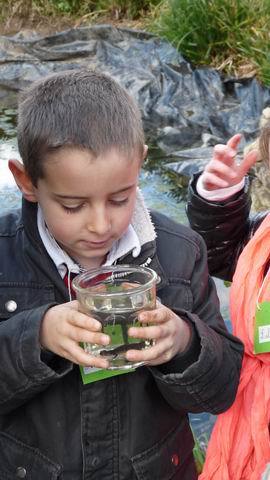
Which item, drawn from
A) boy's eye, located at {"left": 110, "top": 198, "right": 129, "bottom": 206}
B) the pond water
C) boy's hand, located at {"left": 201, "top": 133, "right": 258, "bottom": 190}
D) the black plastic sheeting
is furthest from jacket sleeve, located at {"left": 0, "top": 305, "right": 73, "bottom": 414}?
the black plastic sheeting

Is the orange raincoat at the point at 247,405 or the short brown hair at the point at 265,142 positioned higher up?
the short brown hair at the point at 265,142

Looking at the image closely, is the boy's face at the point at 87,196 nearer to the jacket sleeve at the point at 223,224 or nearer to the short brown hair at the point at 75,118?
the short brown hair at the point at 75,118

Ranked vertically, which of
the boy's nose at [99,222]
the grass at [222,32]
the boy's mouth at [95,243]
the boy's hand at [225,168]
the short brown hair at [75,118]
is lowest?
the grass at [222,32]

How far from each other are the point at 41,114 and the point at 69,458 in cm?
79

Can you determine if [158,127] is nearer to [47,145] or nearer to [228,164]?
[228,164]

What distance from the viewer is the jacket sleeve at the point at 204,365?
1.48 meters

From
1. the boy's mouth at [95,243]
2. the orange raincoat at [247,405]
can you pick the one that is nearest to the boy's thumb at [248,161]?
the orange raincoat at [247,405]

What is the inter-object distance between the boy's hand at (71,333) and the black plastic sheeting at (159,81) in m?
4.51

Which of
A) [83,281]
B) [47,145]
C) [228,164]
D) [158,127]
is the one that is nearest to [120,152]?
[47,145]

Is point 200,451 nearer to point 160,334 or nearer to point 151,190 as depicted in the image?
Result: point 160,334

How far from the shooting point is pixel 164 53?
7.28 m

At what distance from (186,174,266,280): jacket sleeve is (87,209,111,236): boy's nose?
790 mm

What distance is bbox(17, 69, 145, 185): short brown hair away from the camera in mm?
1401

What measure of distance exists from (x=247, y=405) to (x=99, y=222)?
2.55ft
